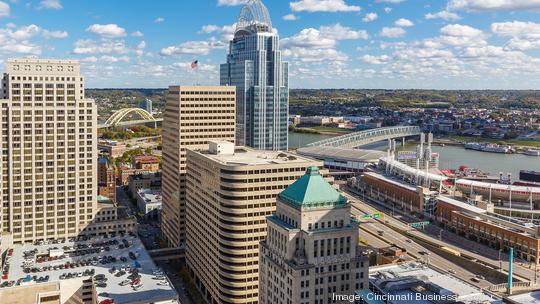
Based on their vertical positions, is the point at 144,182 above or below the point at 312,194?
below

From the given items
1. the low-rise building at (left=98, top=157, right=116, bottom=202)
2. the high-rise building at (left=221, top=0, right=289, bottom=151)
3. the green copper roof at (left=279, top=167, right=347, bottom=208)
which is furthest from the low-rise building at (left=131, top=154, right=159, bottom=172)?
the green copper roof at (left=279, top=167, right=347, bottom=208)

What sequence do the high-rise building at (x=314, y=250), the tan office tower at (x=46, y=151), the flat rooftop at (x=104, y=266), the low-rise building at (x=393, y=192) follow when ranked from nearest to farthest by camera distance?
the high-rise building at (x=314, y=250) → the flat rooftop at (x=104, y=266) → the tan office tower at (x=46, y=151) → the low-rise building at (x=393, y=192)

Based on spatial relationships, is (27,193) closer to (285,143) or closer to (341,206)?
(341,206)

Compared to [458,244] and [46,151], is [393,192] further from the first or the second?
[46,151]

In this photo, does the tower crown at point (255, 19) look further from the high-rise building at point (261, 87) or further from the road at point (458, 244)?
the road at point (458, 244)

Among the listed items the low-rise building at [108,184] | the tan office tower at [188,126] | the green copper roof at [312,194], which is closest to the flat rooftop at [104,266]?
the tan office tower at [188,126]

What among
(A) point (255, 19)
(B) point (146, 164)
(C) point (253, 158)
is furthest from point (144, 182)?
(C) point (253, 158)
